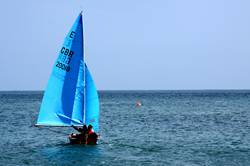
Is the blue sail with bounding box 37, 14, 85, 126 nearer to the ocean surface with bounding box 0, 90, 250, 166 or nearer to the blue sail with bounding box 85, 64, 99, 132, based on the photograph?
the blue sail with bounding box 85, 64, 99, 132

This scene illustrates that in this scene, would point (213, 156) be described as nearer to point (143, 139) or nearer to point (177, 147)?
point (177, 147)

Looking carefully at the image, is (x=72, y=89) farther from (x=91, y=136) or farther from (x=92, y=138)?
(x=92, y=138)

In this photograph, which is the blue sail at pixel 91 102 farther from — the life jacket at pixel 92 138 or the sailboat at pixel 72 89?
the life jacket at pixel 92 138

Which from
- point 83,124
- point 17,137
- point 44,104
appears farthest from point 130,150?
point 17,137

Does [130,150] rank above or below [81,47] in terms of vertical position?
below

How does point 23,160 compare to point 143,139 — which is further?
point 143,139

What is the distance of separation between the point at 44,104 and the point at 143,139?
11163 millimetres

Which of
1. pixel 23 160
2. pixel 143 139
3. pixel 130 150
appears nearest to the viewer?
pixel 23 160

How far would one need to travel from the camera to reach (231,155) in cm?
3634

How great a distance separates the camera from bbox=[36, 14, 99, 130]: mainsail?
3697 cm

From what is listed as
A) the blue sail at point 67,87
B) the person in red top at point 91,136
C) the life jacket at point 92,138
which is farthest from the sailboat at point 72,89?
the life jacket at point 92,138

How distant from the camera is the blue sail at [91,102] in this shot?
37.2 metres

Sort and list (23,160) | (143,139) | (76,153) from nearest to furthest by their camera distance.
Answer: (23,160), (76,153), (143,139)

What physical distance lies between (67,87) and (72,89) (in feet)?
1.32
